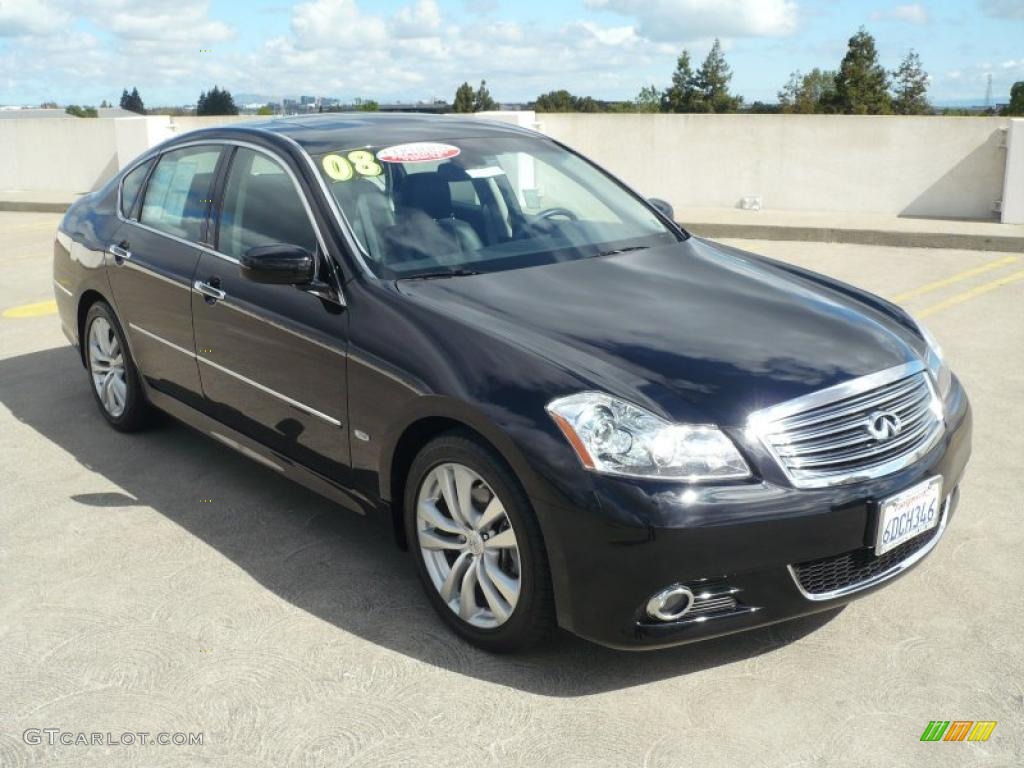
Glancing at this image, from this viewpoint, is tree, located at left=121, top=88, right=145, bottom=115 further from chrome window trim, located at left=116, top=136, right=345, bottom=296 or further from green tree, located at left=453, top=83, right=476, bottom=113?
chrome window trim, located at left=116, top=136, right=345, bottom=296

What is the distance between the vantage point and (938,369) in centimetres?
400

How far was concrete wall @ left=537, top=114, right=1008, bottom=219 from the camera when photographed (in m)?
14.1

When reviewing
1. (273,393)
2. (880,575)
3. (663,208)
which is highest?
(663,208)

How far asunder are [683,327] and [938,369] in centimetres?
100

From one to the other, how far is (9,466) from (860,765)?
4334mm

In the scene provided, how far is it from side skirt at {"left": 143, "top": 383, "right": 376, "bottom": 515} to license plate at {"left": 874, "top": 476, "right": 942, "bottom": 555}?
1754 millimetres

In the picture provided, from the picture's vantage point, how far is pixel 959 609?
3898 mm

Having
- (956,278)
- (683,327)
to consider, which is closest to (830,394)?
(683,327)

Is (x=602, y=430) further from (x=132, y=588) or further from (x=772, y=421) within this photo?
(x=132, y=588)

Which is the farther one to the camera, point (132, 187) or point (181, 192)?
point (132, 187)

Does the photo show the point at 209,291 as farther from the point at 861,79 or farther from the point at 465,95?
the point at 465,95

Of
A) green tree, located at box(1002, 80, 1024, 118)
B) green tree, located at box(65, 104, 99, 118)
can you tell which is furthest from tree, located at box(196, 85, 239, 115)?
green tree, located at box(1002, 80, 1024, 118)

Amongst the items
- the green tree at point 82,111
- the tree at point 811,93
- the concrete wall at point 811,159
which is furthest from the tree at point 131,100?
the concrete wall at point 811,159

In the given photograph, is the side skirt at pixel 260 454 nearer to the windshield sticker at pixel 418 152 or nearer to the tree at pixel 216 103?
the windshield sticker at pixel 418 152
